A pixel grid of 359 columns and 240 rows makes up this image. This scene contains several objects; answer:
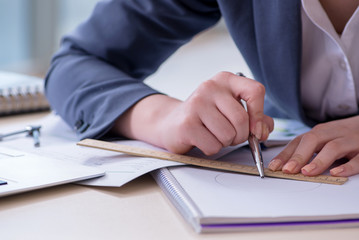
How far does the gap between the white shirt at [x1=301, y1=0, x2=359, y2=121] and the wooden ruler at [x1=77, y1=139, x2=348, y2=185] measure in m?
0.32

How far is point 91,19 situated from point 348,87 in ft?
1.78

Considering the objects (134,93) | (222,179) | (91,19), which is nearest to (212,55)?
(91,19)

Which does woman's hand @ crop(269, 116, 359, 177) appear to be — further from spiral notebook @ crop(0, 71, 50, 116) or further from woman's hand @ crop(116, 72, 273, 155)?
spiral notebook @ crop(0, 71, 50, 116)

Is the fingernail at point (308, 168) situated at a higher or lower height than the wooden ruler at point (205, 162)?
higher

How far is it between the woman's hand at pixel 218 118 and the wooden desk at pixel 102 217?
0.29 feet

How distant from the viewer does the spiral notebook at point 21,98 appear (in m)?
1.04

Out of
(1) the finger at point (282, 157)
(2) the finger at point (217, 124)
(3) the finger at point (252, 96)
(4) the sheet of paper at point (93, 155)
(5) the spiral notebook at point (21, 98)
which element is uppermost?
(3) the finger at point (252, 96)

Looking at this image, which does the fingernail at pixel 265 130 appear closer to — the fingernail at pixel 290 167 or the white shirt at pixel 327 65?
the fingernail at pixel 290 167

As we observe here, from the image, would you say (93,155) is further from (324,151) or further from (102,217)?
(324,151)

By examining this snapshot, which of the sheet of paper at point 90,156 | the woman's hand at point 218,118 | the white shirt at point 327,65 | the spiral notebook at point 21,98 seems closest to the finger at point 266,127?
the woman's hand at point 218,118

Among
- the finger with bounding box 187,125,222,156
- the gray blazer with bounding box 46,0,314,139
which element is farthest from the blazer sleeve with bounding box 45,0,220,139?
the finger with bounding box 187,125,222,156

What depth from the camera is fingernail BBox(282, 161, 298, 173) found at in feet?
1.95

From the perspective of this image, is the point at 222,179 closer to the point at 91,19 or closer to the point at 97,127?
the point at 97,127

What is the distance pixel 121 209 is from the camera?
0.52 metres
